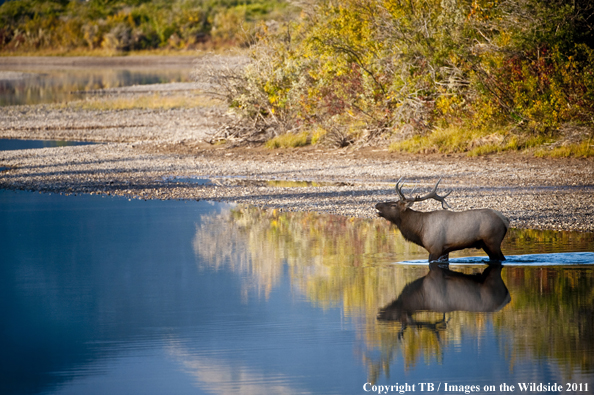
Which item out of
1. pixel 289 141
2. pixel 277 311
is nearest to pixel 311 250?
pixel 277 311

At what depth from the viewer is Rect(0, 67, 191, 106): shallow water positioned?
46.6 m

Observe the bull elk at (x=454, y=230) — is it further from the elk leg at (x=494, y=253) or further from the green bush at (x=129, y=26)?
the green bush at (x=129, y=26)

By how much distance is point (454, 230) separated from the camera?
34.0ft

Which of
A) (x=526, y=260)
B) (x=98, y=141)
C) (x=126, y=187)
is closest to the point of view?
(x=526, y=260)

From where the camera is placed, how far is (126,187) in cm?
1844

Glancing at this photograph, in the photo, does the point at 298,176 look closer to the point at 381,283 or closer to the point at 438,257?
the point at 438,257

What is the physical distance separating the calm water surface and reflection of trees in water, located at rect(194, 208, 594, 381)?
1.0 inches

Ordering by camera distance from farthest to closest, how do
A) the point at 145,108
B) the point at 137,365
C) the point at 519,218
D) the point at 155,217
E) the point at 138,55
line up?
the point at 138,55, the point at 145,108, the point at 155,217, the point at 519,218, the point at 137,365

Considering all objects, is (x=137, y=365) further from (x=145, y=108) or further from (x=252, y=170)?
(x=145, y=108)

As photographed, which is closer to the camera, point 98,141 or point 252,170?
point 252,170

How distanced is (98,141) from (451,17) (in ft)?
43.2

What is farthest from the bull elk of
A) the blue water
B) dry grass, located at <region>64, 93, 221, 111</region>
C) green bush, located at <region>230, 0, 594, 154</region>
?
dry grass, located at <region>64, 93, 221, 111</region>

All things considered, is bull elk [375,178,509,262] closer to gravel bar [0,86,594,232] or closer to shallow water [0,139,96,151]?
gravel bar [0,86,594,232]

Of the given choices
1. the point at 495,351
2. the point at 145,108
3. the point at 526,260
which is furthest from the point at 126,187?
the point at 145,108
